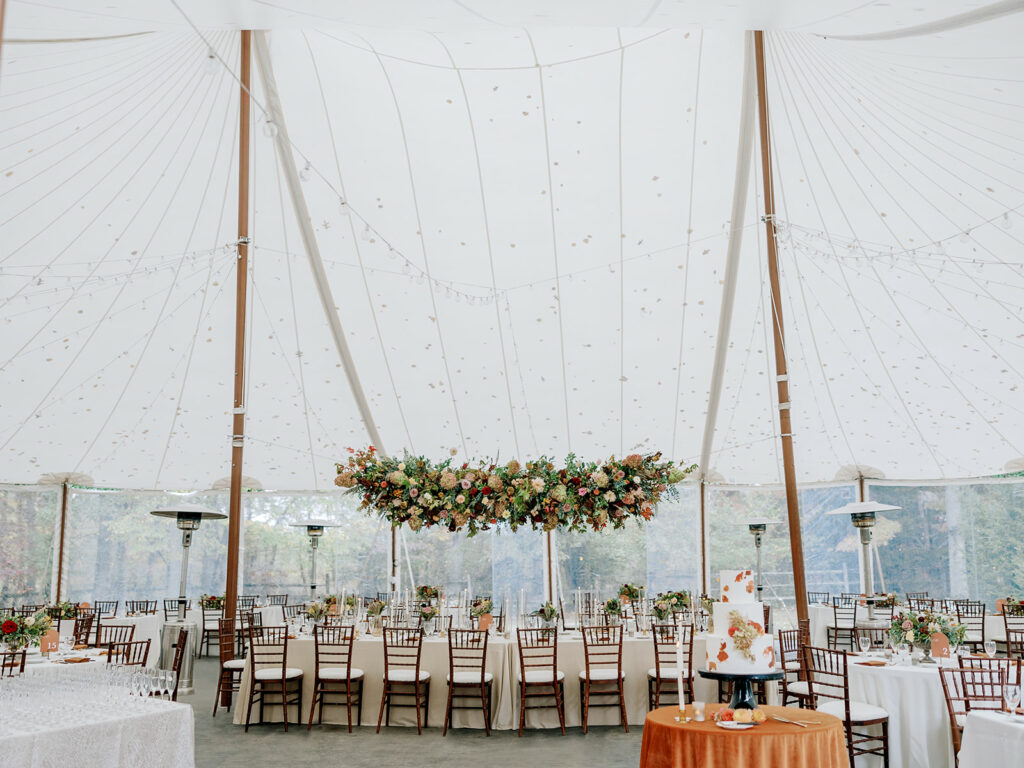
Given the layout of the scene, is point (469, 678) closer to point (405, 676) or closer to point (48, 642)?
point (405, 676)

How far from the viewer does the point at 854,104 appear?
20.5ft

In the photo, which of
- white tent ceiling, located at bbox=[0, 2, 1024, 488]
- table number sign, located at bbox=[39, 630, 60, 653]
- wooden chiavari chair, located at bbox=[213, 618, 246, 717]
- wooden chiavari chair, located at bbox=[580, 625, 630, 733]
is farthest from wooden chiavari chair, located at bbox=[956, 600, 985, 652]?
table number sign, located at bbox=[39, 630, 60, 653]

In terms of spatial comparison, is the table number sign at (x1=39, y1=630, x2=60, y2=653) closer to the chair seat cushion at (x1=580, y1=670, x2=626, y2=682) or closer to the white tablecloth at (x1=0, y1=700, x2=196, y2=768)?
the white tablecloth at (x1=0, y1=700, x2=196, y2=768)

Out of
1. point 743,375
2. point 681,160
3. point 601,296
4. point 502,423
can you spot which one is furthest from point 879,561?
point 681,160

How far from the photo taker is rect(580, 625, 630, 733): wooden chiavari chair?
7.10 meters

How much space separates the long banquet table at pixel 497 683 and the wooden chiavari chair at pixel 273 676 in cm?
7

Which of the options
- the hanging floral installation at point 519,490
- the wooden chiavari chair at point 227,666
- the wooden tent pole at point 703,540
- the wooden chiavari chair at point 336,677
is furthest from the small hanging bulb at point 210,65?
the wooden tent pole at point 703,540

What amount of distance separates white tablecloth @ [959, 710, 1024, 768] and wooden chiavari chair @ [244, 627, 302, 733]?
5229 millimetres

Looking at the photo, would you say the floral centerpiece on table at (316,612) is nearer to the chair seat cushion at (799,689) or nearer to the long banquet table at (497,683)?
the long banquet table at (497,683)

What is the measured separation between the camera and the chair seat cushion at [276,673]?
711 cm

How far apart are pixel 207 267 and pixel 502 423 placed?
4256 mm

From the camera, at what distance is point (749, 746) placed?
350 cm

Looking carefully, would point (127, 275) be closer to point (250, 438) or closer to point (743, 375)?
point (250, 438)

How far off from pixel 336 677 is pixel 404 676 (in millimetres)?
618
